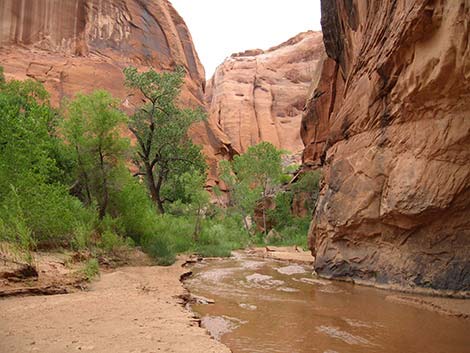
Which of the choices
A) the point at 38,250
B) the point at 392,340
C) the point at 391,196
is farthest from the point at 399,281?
the point at 38,250

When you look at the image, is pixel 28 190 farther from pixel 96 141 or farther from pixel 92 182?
pixel 92 182

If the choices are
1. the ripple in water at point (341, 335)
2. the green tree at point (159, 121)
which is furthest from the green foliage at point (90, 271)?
the green tree at point (159, 121)

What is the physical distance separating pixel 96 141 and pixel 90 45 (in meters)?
32.0

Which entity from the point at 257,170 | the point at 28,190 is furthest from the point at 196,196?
the point at 257,170

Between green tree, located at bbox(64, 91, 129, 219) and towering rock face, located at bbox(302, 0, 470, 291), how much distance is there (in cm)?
757

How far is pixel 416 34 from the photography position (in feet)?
30.2

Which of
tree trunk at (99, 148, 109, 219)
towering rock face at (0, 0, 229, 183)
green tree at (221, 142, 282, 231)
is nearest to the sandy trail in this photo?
tree trunk at (99, 148, 109, 219)

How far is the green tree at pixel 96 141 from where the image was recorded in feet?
42.9

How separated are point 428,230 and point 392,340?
4.37 metres

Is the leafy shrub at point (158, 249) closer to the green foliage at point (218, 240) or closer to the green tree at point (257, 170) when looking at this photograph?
the green foliage at point (218, 240)

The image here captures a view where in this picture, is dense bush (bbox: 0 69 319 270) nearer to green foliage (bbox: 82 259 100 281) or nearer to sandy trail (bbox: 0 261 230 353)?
green foliage (bbox: 82 259 100 281)

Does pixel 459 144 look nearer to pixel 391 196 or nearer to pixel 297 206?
pixel 391 196

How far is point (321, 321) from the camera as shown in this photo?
7035 millimetres

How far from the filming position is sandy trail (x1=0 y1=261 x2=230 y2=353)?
4387mm
